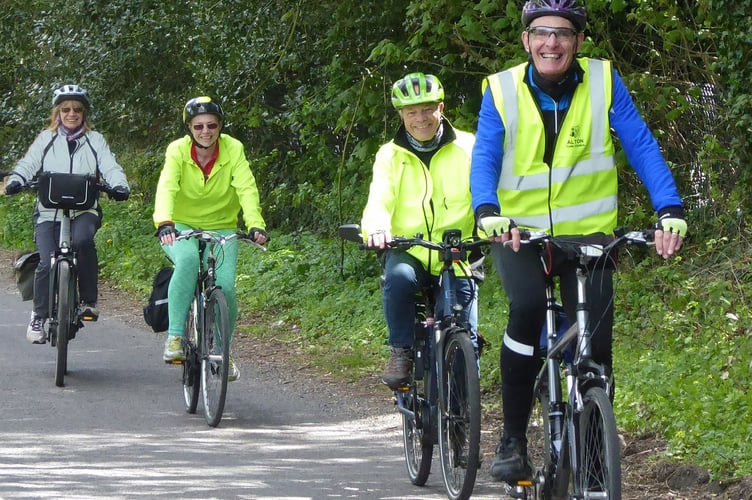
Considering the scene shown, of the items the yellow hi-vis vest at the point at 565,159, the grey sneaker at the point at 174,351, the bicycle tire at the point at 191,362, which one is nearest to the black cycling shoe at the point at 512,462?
the yellow hi-vis vest at the point at 565,159

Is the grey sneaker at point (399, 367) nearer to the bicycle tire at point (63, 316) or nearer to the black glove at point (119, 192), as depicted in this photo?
the bicycle tire at point (63, 316)

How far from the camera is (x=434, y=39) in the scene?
11031 mm

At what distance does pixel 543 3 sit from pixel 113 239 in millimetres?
13163

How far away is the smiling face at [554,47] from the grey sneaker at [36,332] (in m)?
5.75

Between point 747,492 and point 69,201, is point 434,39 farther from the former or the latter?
point 747,492

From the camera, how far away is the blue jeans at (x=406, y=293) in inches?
259

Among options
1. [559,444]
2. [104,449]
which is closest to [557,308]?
[559,444]

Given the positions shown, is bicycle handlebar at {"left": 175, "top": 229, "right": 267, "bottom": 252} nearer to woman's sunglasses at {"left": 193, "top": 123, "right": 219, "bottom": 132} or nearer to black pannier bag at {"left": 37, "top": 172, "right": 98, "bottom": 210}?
woman's sunglasses at {"left": 193, "top": 123, "right": 219, "bottom": 132}

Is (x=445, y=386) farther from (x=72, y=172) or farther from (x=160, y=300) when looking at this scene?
(x=72, y=172)

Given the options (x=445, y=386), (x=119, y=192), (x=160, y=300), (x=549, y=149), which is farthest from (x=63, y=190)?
(x=549, y=149)

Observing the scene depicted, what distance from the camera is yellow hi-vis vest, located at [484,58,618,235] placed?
527 centimetres

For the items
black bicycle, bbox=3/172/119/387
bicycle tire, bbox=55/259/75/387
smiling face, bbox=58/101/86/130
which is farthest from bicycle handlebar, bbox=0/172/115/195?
bicycle tire, bbox=55/259/75/387

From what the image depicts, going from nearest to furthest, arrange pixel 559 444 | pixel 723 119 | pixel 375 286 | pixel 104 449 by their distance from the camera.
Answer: pixel 559 444 < pixel 104 449 < pixel 723 119 < pixel 375 286

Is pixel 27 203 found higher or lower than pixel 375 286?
higher
